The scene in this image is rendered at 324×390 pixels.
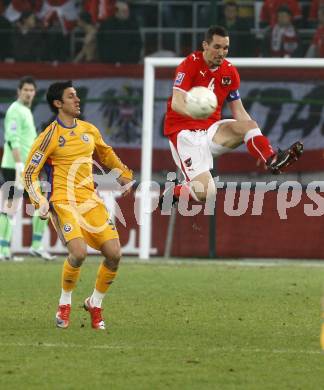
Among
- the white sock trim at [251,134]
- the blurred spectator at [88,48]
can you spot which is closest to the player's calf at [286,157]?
the white sock trim at [251,134]

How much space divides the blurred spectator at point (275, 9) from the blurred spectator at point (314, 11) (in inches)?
7.6

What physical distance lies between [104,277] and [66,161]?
1.02 metres

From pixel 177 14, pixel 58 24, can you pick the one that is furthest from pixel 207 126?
pixel 58 24

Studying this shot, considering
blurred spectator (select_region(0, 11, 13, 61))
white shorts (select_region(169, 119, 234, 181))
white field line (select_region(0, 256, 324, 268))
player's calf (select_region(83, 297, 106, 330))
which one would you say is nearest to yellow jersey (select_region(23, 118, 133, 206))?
player's calf (select_region(83, 297, 106, 330))

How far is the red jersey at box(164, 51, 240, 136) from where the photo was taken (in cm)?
1080

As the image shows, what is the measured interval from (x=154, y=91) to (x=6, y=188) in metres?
2.90

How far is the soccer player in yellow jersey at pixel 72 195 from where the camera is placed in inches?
373

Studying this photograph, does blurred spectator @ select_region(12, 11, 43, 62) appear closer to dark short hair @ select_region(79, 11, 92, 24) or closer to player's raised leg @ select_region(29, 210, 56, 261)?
dark short hair @ select_region(79, 11, 92, 24)

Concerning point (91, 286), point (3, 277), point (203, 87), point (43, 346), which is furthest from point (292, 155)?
point (3, 277)

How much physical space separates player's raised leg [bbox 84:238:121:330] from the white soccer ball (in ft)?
4.45

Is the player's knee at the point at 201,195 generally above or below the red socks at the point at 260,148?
below

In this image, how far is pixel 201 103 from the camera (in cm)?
1002

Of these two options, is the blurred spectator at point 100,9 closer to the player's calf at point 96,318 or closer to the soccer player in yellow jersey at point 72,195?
the soccer player in yellow jersey at point 72,195

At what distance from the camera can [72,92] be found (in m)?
9.66
